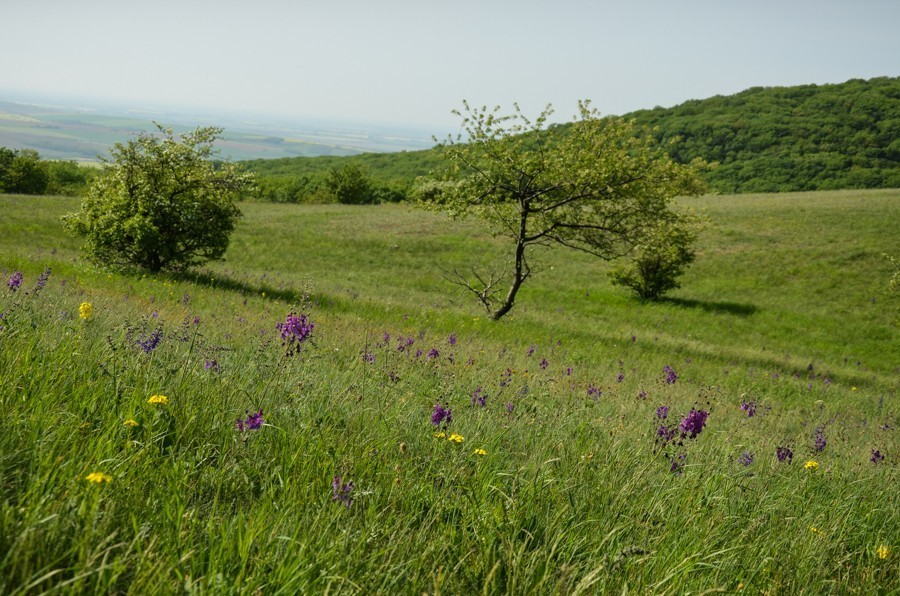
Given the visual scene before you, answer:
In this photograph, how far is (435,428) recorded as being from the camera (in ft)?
13.1

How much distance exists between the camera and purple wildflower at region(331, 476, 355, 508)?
2.46m

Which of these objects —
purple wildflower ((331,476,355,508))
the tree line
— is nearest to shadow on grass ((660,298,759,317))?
purple wildflower ((331,476,355,508))

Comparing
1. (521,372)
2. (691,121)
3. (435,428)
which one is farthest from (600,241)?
(691,121)

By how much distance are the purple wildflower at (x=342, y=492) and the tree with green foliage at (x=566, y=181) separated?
11.9m

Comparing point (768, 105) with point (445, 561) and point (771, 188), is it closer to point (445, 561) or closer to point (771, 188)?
point (771, 188)

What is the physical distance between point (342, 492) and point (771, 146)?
11889 centimetres

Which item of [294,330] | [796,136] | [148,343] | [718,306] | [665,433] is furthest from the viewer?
[796,136]

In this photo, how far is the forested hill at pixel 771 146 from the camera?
85625 mm

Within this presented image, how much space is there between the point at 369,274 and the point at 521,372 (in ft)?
76.1

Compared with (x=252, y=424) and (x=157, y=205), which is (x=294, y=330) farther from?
(x=157, y=205)

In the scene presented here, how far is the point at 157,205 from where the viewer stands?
1599 cm

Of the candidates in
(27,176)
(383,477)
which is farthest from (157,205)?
(27,176)

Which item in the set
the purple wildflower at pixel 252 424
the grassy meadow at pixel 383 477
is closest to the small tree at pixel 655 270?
the grassy meadow at pixel 383 477

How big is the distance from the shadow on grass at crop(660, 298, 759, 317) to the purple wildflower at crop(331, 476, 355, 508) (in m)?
26.8
